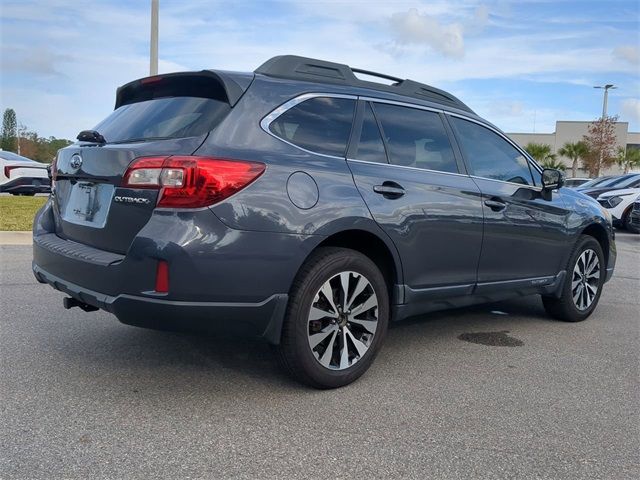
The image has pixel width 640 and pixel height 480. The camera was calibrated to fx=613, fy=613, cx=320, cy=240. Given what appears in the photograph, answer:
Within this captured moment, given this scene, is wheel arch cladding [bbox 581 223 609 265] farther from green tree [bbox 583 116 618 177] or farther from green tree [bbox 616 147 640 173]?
green tree [bbox 616 147 640 173]

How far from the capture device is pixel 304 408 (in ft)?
11.0

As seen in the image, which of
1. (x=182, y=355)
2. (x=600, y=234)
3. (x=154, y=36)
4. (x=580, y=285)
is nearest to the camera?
(x=182, y=355)

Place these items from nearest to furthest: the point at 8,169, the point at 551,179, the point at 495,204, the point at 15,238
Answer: the point at 495,204 < the point at 551,179 < the point at 15,238 < the point at 8,169

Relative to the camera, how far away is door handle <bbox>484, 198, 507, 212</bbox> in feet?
14.8

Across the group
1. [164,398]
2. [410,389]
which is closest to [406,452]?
[410,389]

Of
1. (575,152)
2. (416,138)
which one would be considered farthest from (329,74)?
(575,152)

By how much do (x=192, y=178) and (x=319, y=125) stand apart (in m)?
0.97

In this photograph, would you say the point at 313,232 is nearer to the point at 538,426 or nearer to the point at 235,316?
the point at 235,316

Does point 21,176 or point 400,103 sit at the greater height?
point 400,103

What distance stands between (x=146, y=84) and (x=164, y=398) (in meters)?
1.96

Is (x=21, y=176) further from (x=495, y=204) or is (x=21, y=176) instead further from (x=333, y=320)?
(x=333, y=320)

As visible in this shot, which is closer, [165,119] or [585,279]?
[165,119]

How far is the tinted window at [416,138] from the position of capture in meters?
Result: 4.05

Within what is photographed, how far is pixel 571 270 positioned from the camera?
5445 mm
